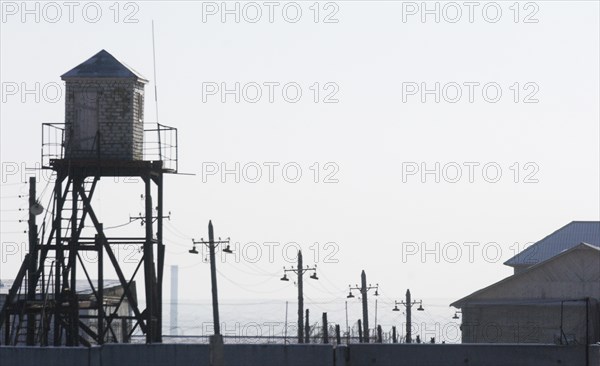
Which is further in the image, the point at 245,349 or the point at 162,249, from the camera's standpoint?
the point at 162,249

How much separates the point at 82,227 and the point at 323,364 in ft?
60.3

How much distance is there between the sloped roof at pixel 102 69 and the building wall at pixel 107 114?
16cm

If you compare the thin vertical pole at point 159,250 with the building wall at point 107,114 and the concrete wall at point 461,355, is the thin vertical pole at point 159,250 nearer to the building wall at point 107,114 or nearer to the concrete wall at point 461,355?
the building wall at point 107,114

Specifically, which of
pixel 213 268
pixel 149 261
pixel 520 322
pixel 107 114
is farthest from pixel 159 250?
pixel 520 322

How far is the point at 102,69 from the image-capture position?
39.9 m

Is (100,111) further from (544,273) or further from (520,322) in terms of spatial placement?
(544,273)

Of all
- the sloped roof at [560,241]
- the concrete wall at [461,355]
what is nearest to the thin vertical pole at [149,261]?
the concrete wall at [461,355]

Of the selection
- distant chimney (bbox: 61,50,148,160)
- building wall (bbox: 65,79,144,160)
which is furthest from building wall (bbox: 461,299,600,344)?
distant chimney (bbox: 61,50,148,160)

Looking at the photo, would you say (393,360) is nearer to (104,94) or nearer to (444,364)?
(444,364)

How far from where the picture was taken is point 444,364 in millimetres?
23469

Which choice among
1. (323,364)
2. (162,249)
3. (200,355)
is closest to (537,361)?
(323,364)

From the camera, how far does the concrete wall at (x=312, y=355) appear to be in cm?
2320

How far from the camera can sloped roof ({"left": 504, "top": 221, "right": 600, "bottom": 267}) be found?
61594mm

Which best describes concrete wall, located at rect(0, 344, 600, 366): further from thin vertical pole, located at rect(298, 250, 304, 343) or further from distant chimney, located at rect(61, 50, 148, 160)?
thin vertical pole, located at rect(298, 250, 304, 343)
